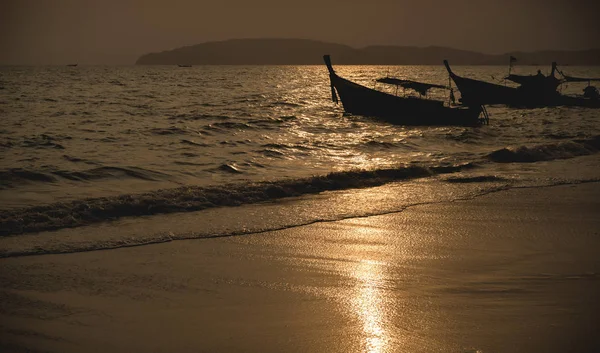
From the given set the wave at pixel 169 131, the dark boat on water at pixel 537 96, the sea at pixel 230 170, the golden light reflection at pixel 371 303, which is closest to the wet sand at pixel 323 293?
the golden light reflection at pixel 371 303

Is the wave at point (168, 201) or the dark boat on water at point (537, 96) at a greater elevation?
the dark boat on water at point (537, 96)

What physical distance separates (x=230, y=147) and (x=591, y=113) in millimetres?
24248

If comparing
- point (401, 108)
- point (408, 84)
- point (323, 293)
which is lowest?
point (323, 293)

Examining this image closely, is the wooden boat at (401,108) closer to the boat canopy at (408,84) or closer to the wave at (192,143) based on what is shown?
the boat canopy at (408,84)

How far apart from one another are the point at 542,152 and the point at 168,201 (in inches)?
442

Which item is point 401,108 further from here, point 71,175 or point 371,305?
point 371,305

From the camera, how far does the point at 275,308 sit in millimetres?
5453

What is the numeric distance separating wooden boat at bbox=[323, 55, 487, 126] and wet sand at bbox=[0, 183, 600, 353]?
1981 cm

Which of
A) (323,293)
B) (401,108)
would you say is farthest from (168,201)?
(401,108)

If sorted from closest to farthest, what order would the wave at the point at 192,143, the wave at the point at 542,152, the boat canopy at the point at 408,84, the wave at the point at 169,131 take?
the wave at the point at 542,152, the wave at the point at 192,143, the wave at the point at 169,131, the boat canopy at the point at 408,84

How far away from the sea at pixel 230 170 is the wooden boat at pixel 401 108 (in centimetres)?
91

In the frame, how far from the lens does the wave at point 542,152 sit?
16427mm

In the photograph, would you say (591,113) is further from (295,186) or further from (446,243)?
(446,243)

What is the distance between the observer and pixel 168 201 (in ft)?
33.7
